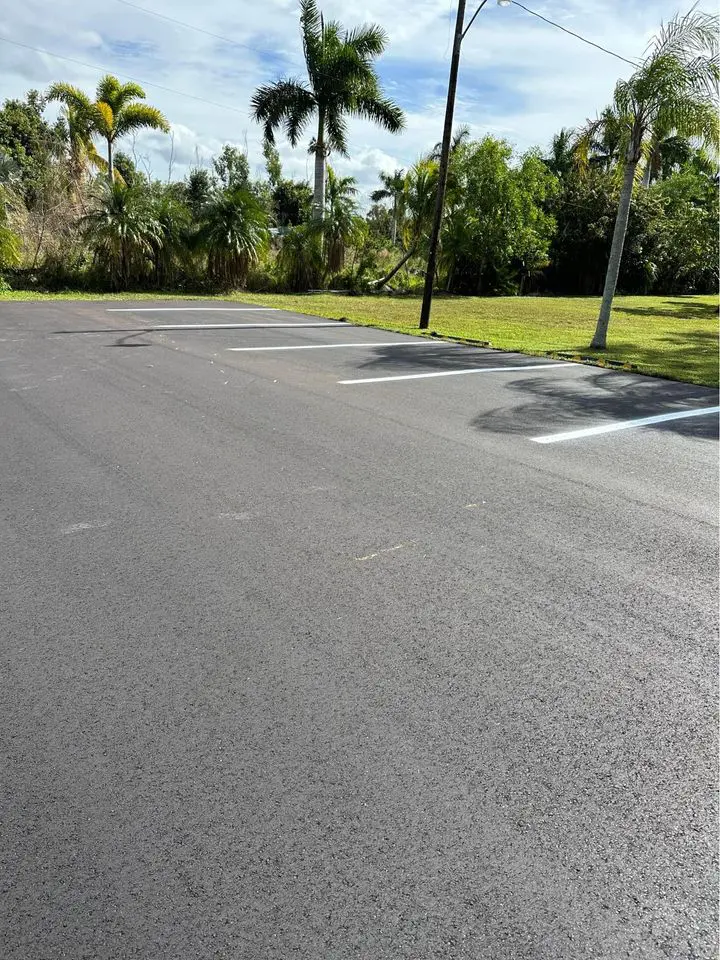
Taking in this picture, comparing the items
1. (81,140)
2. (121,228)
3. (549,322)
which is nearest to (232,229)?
(121,228)

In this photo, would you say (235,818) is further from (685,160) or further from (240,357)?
(685,160)

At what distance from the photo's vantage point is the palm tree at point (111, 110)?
24406 millimetres

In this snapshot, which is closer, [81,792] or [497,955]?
[497,955]

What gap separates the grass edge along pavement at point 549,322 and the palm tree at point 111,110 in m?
9.02

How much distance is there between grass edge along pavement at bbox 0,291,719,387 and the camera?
12175mm

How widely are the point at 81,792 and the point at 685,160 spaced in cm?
3702

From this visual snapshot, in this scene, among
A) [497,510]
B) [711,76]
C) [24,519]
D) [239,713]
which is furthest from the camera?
[711,76]

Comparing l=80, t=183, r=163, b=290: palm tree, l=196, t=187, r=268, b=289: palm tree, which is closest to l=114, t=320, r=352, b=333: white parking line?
l=80, t=183, r=163, b=290: palm tree

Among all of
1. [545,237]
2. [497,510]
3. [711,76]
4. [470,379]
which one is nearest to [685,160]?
[545,237]

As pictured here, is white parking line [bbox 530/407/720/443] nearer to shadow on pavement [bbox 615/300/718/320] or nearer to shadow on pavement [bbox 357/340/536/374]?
shadow on pavement [bbox 357/340/536/374]

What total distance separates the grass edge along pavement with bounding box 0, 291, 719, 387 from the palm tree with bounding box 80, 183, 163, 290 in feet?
3.78

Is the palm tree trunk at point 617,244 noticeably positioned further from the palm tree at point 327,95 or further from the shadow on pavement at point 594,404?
the palm tree at point 327,95

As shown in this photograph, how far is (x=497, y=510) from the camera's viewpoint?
4523 millimetres

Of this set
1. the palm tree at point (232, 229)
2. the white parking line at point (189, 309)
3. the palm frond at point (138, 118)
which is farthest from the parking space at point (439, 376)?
the palm frond at point (138, 118)
